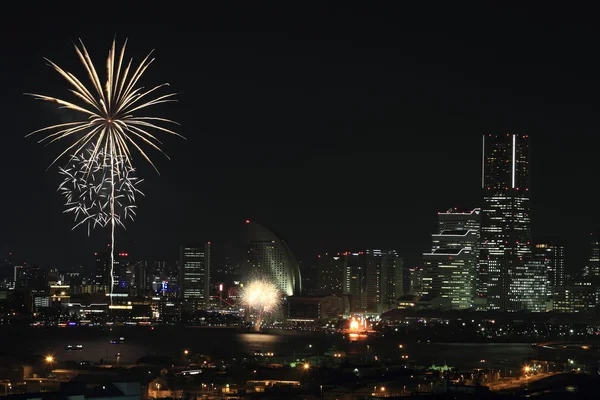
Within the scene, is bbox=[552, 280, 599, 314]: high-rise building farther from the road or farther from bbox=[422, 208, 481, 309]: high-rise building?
the road

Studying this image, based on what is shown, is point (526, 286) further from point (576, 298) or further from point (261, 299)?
point (261, 299)

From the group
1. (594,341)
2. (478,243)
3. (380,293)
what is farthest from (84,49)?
(380,293)

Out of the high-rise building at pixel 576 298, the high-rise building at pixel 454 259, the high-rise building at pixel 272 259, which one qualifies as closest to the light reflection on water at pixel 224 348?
the high-rise building at pixel 272 259

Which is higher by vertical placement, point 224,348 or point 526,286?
point 526,286

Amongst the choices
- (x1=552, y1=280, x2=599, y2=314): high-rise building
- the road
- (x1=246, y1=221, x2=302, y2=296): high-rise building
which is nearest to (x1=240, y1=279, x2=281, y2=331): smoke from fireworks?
(x1=246, y1=221, x2=302, y2=296): high-rise building

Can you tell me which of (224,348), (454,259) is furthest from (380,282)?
(224,348)
